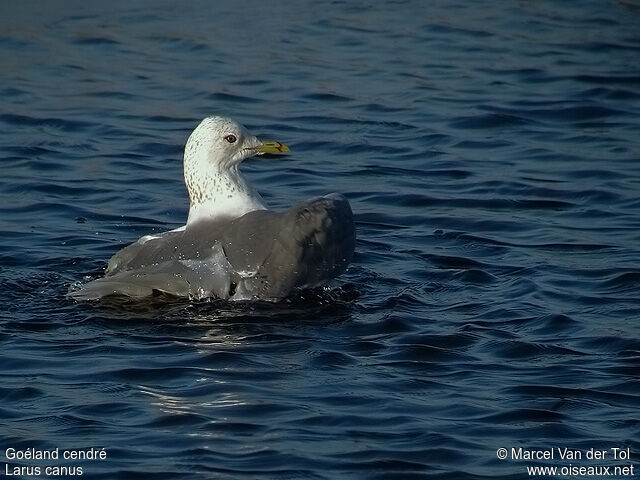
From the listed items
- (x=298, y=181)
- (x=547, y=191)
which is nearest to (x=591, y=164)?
(x=547, y=191)

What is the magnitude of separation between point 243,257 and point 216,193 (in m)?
0.95

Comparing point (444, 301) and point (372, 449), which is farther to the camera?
point (444, 301)

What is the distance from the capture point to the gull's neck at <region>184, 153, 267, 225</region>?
9148mm

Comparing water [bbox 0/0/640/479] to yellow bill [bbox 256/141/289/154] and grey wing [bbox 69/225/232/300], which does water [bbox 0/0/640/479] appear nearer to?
grey wing [bbox 69/225/232/300]

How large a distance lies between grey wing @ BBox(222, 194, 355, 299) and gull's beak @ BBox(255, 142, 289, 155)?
0.97m

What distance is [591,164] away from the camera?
1165 cm

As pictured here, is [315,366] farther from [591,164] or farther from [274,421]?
[591,164]

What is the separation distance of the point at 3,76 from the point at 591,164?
5.56 meters

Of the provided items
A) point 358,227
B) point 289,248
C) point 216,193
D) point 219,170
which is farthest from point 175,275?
point 358,227

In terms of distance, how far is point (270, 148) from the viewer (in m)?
9.54

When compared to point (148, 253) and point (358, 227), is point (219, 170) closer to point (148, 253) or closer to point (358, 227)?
point (148, 253)

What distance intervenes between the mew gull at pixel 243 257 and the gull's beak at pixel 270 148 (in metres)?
0.68

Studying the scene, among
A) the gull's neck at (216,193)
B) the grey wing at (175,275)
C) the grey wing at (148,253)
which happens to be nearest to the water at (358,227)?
the grey wing at (175,275)

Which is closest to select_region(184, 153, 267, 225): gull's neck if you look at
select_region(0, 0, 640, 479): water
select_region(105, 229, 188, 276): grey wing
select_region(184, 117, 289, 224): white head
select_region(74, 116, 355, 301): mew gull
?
select_region(184, 117, 289, 224): white head
